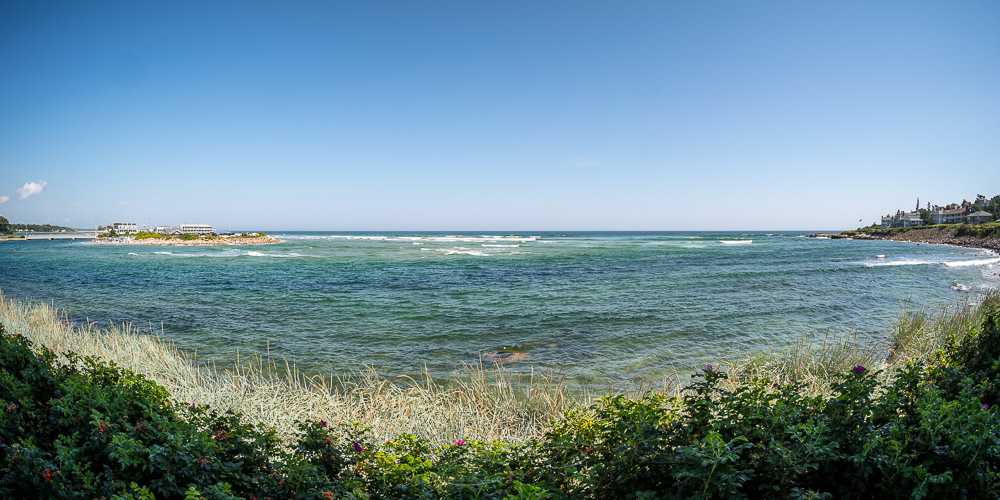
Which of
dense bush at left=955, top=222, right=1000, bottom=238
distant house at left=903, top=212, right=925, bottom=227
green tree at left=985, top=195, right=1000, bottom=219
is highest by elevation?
green tree at left=985, top=195, right=1000, bottom=219

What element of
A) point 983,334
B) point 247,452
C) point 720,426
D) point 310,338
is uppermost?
point 983,334

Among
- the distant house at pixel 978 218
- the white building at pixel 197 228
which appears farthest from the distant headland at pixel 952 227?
the white building at pixel 197 228

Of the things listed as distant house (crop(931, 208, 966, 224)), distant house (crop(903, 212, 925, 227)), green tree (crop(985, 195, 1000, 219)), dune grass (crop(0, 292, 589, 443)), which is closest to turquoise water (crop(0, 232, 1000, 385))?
dune grass (crop(0, 292, 589, 443))

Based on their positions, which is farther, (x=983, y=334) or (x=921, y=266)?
(x=921, y=266)

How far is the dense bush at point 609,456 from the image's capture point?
8.81ft

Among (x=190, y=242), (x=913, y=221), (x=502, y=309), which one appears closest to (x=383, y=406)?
(x=502, y=309)

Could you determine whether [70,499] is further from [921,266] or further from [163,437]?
[921,266]

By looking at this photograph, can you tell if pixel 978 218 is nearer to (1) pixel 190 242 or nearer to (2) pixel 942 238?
(2) pixel 942 238

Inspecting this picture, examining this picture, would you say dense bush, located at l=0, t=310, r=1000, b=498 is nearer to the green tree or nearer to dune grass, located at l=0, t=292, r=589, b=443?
dune grass, located at l=0, t=292, r=589, b=443

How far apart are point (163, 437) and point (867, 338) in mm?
16633

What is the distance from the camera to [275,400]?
677 cm

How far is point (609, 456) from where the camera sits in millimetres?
3297

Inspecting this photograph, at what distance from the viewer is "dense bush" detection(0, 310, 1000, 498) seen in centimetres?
269

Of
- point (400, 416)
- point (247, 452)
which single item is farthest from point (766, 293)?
point (247, 452)
